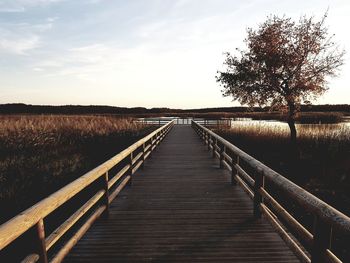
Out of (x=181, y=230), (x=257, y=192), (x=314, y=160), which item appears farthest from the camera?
(x=314, y=160)

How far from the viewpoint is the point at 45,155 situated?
456 inches

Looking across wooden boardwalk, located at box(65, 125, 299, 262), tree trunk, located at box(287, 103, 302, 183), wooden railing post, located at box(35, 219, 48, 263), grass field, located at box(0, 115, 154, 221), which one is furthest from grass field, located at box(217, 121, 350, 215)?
grass field, located at box(0, 115, 154, 221)

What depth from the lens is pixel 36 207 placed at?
8.22ft

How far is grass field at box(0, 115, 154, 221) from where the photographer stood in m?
7.05

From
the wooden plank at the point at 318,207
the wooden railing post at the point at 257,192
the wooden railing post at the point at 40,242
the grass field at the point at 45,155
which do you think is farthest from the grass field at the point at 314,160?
the grass field at the point at 45,155

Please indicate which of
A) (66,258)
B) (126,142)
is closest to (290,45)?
(126,142)

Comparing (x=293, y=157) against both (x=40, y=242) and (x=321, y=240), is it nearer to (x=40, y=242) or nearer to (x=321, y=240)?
(x=321, y=240)

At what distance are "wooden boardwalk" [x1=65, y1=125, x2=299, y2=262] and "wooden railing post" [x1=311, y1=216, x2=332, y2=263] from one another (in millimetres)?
872

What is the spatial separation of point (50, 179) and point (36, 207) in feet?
20.6

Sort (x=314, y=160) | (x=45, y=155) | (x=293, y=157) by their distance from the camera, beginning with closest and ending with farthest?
(x=45, y=155), (x=314, y=160), (x=293, y=157)

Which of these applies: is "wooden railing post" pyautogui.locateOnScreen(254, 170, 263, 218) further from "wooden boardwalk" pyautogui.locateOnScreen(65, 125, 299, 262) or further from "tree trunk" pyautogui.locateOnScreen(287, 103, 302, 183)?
"tree trunk" pyautogui.locateOnScreen(287, 103, 302, 183)

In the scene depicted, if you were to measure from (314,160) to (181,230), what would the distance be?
11855 mm

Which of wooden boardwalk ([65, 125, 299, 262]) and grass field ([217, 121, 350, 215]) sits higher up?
wooden boardwalk ([65, 125, 299, 262])

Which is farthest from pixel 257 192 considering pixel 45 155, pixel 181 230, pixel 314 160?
pixel 314 160
